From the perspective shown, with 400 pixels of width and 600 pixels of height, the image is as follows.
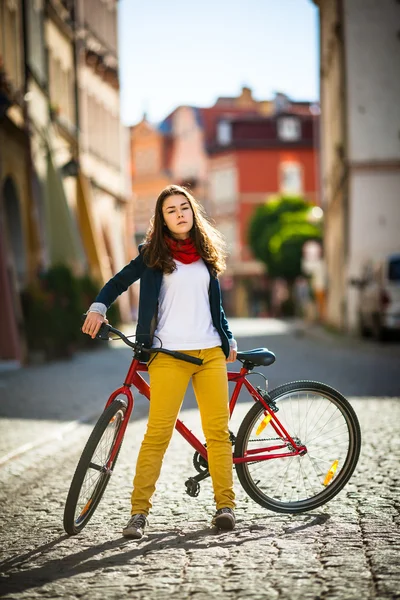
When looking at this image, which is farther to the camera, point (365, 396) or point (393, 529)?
point (365, 396)

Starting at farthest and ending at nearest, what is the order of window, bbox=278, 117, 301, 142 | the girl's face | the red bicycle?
1. window, bbox=278, 117, 301, 142
2. the girl's face
3. the red bicycle

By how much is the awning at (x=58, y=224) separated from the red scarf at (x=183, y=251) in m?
22.2

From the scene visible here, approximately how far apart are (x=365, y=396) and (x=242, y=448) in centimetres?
683

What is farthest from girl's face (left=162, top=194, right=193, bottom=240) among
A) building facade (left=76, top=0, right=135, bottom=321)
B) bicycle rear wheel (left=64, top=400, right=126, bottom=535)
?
building facade (left=76, top=0, right=135, bottom=321)

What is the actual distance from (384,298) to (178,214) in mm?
19284

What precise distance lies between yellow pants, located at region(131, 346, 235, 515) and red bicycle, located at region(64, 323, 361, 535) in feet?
0.30

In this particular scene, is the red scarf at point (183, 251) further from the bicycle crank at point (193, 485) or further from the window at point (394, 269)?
the window at point (394, 269)

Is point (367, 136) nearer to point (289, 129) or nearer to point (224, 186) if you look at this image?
point (224, 186)

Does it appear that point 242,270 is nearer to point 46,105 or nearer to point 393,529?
point 46,105

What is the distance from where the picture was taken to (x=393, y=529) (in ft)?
17.8

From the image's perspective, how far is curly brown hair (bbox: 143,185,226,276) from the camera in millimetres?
5625

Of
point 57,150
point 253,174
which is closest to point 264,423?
point 57,150

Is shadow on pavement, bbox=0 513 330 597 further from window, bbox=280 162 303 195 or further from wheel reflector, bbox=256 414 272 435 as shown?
window, bbox=280 162 303 195

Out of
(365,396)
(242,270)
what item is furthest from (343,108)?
(242,270)
